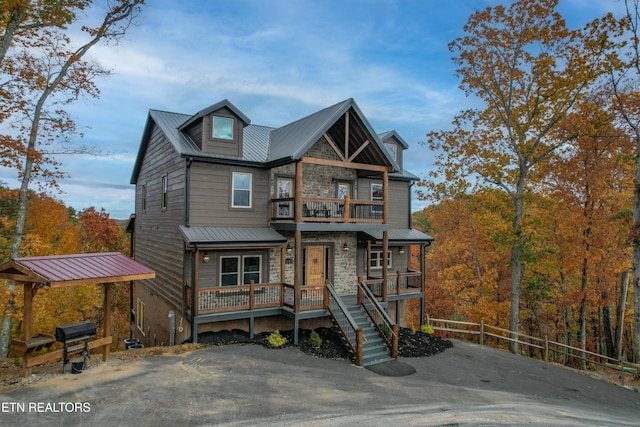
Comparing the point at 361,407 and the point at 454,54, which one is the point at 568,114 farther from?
the point at 361,407

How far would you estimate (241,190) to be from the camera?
1452cm

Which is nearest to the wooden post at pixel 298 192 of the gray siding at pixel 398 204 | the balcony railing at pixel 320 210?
the balcony railing at pixel 320 210

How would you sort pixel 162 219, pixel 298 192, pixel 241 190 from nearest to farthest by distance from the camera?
1. pixel 298 192
2. pixel 241 190
3. pixel 162 219

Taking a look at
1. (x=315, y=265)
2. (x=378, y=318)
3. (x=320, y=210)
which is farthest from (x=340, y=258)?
(x=378, y=318)

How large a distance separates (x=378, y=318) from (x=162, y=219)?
33.3 feet

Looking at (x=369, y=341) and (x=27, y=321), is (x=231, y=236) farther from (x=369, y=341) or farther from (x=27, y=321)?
(x=27, y=321)

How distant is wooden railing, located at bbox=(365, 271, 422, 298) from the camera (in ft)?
55.1

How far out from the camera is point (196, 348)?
39.3ft

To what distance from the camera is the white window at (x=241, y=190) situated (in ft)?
47.2

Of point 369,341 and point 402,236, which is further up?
point 402,236

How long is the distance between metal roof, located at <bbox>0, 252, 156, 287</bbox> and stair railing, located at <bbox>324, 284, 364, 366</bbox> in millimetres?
6392

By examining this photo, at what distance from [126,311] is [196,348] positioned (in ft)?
80.6

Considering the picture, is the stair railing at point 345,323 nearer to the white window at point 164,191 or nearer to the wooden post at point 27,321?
the white window at point 164,191

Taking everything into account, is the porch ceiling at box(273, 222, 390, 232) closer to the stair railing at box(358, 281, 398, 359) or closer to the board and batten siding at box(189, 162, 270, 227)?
the board and batten siding at box(189, 162, 270, 227)
